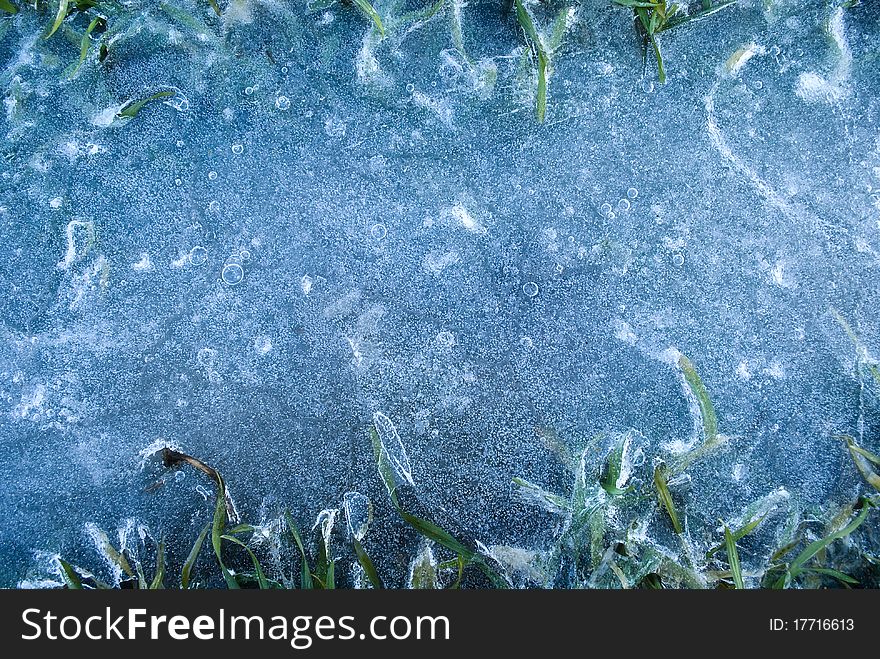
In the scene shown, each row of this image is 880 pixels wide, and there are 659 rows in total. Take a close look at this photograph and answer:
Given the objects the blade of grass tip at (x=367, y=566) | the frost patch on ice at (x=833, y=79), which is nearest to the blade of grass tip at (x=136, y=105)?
the blade of grass tip at (x=367, y=566)

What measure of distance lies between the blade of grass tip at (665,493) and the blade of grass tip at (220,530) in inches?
31.4

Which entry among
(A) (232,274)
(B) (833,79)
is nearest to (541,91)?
(B) (833,79)

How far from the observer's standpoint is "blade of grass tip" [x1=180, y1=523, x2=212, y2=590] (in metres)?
1.23

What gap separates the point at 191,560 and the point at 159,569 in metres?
0.07

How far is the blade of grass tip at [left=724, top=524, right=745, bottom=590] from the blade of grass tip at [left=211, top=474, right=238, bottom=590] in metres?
0.89

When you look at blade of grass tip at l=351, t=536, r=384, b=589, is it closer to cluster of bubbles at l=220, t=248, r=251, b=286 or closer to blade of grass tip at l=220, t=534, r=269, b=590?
blade of grass tip at l=220, t=534, r=269, b=590

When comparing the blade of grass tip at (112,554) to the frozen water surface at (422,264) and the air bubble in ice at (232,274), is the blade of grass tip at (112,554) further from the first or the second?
the air bubble in ice at (232,274)

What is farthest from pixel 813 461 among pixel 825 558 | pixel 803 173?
pixel 803 173

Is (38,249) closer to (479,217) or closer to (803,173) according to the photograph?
(479,217)

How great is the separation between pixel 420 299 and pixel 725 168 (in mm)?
651

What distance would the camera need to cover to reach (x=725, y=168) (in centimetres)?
133

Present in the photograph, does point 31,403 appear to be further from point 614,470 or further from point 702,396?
point 702,396

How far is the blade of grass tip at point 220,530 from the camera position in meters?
1.23

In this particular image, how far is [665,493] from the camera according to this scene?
1.26 meters
